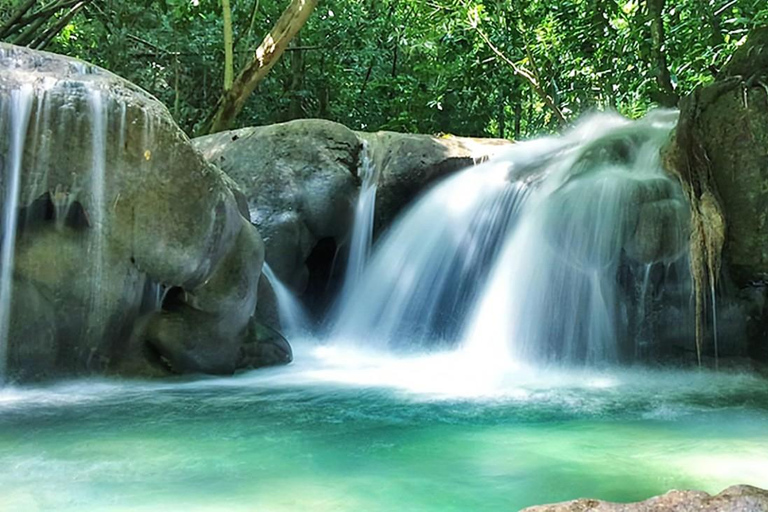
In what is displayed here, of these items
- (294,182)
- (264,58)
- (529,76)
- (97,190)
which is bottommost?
(97,190)

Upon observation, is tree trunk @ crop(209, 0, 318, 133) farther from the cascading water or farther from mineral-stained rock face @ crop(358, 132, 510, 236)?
the cascading water

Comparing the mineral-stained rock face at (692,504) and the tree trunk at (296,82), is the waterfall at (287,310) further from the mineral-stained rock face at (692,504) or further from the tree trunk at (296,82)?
the tree trunk at (296,82)

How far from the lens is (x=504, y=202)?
8.05 meters

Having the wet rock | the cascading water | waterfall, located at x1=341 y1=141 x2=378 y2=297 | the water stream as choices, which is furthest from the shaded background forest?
the wet rock

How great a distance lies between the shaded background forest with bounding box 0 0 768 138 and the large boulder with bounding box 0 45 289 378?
20.1 ft

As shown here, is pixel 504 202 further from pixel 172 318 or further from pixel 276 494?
pixel 276 494

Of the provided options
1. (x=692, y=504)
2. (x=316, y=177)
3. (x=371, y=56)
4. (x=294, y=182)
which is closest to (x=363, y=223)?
(x=316, y=177)

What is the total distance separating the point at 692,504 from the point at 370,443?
7.26 ft

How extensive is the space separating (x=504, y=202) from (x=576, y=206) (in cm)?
115

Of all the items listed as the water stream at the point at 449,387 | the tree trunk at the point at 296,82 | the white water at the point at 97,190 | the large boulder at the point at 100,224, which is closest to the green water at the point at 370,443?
the water stream at the point at 449,387

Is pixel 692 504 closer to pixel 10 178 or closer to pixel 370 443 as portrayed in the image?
pixel 370 443

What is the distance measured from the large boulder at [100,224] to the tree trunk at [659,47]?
515cm

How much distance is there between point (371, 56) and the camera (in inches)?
605

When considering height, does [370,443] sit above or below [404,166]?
below
